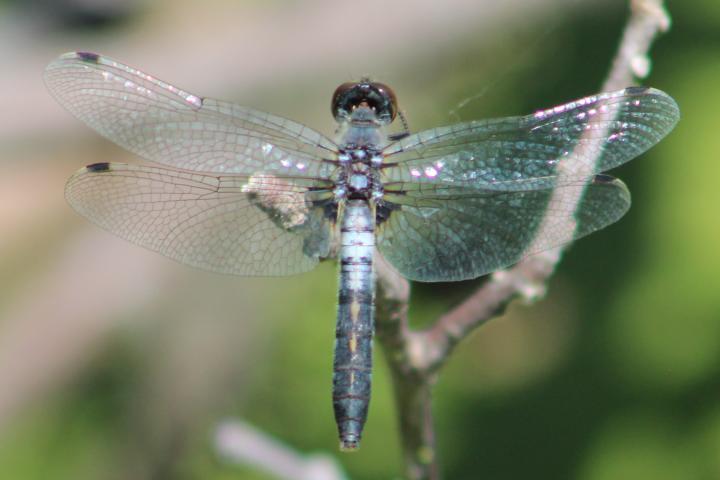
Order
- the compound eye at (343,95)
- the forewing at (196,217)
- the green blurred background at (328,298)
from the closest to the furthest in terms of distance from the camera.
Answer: the forewing at (196,217), the compound eye at (343,95), the green blurred background at (328,298)

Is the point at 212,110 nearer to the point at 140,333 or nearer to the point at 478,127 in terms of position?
the point at 478,127

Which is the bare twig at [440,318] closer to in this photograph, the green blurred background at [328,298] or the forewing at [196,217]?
the forewing at [196,217]

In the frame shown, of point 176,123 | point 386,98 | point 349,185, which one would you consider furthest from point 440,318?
point 176,123

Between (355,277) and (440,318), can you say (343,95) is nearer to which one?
(355,277)

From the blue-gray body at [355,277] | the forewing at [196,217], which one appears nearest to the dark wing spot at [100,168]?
the forewing at [196,217]

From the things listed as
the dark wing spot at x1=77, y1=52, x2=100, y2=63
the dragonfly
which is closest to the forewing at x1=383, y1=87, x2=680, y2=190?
the dragonfly

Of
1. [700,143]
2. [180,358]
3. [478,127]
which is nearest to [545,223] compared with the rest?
[478,127]
